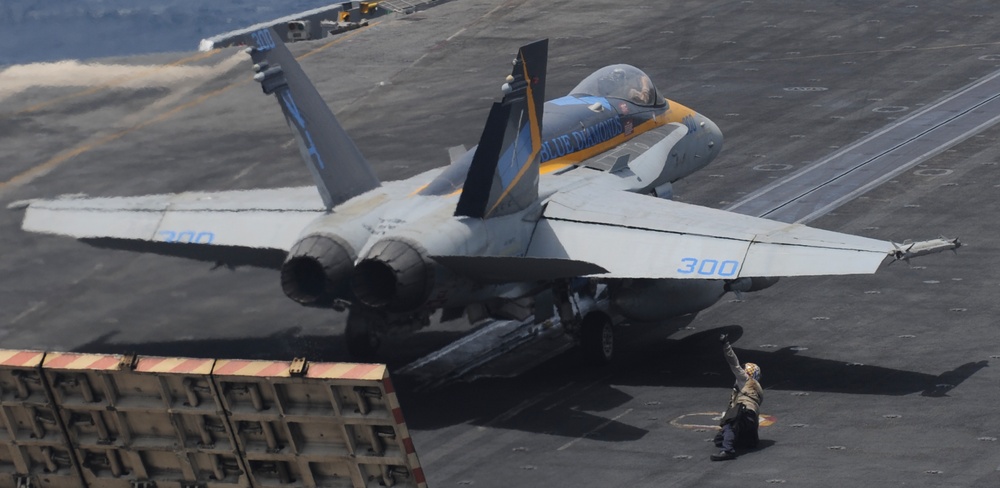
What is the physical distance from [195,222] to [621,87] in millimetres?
9855

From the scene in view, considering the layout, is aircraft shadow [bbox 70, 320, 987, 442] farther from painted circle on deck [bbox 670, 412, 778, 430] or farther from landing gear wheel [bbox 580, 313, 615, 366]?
painted circle on deck [bbox 670, 412, 778, 430]

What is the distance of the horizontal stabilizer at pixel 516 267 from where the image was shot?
25.2m

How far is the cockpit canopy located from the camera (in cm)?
3362

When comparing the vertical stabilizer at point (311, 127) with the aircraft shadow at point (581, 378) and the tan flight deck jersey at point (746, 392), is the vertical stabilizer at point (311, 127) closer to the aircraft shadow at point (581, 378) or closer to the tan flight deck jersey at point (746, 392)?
the aircraft shadow at point (581, 378)

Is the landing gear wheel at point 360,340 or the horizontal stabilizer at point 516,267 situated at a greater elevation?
the horizontal stabilizer at point 516,267

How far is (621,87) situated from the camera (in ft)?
111

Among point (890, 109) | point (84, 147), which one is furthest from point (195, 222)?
point (890, 109)


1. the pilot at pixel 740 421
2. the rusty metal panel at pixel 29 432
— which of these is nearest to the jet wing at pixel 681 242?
the pilot at pixel 740 421

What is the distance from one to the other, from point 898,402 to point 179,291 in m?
16.9

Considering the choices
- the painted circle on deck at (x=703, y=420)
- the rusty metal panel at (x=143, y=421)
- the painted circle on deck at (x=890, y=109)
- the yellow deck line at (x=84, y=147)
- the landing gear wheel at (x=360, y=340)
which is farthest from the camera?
the painted circle on deck at (x=890, y=109)

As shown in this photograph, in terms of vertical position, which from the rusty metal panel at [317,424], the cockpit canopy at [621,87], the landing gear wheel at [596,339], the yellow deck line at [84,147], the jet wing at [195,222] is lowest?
the yellow deck line at [84,147]

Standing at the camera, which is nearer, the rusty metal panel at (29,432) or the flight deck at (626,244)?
the rusty metal panel at (29,432)

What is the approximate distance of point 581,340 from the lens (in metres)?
28.2

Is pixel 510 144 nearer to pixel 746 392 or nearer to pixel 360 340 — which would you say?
pixel 360 340
